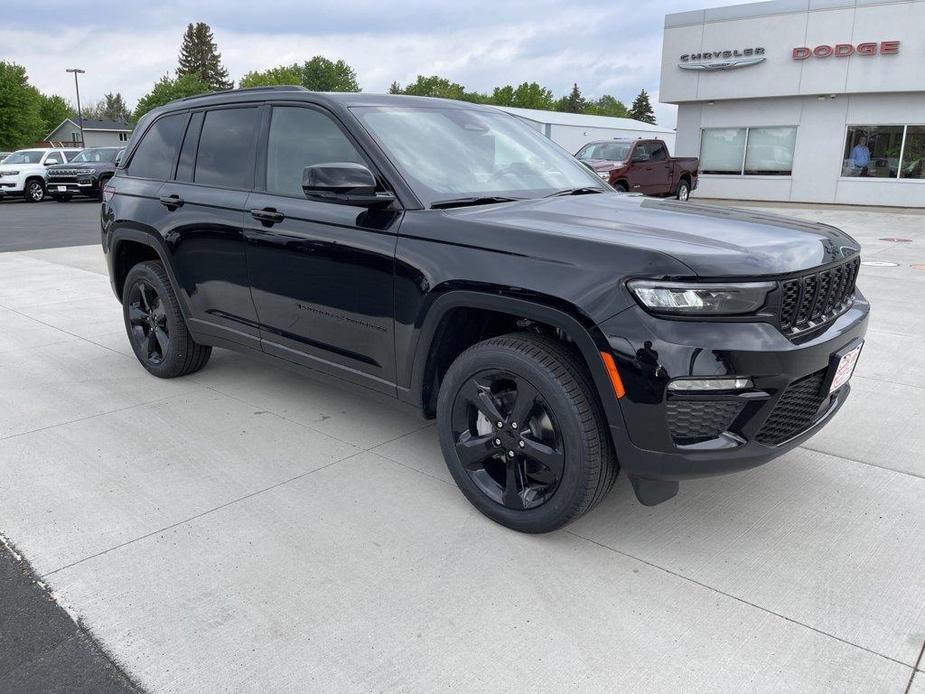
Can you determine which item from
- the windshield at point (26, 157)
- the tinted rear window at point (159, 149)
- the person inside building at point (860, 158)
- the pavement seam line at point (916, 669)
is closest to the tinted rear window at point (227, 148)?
the tinted rear window at point (159, 149)

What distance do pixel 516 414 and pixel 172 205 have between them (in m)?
2.81

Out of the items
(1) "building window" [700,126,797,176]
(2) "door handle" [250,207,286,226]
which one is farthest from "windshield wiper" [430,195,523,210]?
(1) "building window" [700,126,797,176]

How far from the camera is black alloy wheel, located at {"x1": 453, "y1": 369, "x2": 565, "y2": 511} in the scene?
2.96m

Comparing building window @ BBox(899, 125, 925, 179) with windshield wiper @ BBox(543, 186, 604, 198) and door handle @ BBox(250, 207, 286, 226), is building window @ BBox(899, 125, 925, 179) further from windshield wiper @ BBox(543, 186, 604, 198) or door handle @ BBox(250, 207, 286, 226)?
door handle @ BBox(250, 207, 286, 226)

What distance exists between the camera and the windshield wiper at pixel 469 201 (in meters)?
3.37

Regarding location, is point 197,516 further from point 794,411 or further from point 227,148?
point 794,411

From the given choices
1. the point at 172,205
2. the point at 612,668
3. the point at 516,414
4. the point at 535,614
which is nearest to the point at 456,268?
the point at 516,414

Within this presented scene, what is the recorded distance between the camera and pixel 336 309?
368 centimetres

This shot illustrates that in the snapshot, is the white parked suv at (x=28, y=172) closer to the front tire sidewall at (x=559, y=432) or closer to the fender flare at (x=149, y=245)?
the fender flare at (x=149, y=245)

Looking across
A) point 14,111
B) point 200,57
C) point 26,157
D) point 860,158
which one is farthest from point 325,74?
point 860,158

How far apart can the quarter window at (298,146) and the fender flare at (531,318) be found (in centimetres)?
93

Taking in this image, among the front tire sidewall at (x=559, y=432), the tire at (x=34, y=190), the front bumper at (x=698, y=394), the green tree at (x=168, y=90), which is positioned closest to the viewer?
the front bumper at (x=698, y=394)

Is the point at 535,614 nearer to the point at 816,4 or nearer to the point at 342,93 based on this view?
the point at 342,93

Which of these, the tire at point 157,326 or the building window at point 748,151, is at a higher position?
the building window at point 748,151
